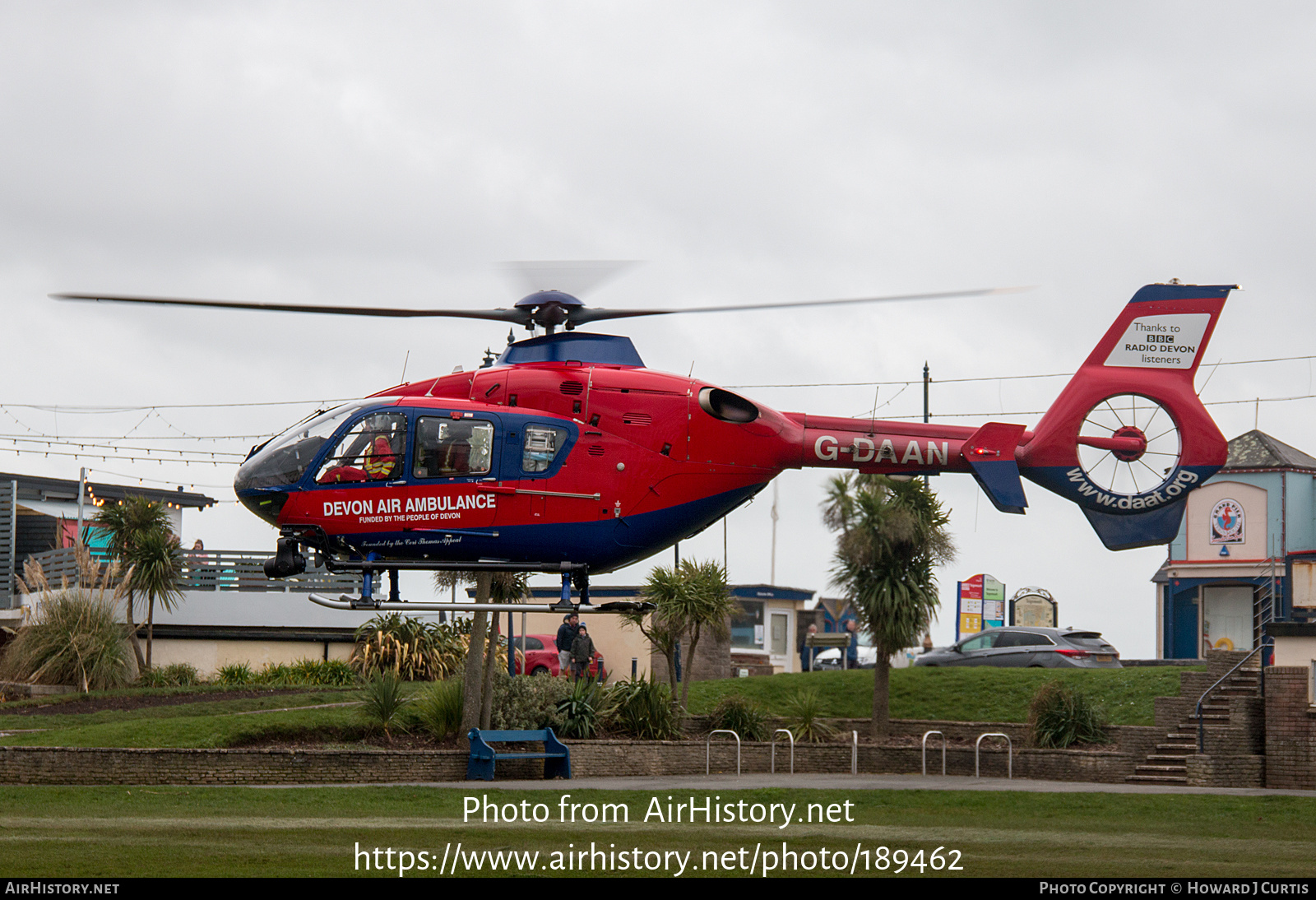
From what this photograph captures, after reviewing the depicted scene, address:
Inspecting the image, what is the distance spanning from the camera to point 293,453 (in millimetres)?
15086

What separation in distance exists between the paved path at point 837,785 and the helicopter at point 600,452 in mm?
8751

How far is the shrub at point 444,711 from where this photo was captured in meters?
26.8

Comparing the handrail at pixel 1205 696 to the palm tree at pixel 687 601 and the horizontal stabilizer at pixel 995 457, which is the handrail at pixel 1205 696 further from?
the horizontal stabilizer at pixel 995 457

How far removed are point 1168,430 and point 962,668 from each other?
64.4 feet

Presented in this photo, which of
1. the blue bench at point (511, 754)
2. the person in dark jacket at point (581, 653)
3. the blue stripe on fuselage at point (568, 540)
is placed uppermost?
the blue stripe on fuselage at point (568, 540)

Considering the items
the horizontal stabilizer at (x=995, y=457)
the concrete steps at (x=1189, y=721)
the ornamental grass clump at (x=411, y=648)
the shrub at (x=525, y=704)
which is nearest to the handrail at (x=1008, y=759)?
the concrete steps at (x=1189, y=721)

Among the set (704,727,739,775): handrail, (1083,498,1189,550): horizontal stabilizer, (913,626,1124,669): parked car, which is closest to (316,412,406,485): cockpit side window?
(1083,498,1189,550): horizontal stabilizer

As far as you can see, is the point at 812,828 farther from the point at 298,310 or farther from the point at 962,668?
the point at 962,668

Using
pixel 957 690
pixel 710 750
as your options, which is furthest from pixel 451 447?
pixel 957 690

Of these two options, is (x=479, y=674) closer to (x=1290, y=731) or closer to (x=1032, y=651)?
(x=1290, y=731)

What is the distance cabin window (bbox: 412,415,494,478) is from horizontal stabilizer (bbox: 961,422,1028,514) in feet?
18.3

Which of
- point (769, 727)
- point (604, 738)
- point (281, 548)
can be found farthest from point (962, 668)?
point (281, 548)

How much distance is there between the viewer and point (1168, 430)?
16.8m

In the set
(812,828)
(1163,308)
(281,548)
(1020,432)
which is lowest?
(812,828)
